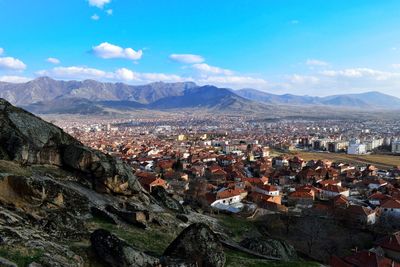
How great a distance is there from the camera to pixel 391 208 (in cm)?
4884

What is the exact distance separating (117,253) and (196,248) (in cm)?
293

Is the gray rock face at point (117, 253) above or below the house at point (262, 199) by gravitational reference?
above

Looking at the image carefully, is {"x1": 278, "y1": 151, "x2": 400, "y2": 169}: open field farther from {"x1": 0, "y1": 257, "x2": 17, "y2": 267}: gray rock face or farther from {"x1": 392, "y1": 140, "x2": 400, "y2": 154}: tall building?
{"x1": 0, "y1": 257, "x2": 17, "y2": 267}: gray rock face

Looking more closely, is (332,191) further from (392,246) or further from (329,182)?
(392,246)

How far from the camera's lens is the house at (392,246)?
105 ft

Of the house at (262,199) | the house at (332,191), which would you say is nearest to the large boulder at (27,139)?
the house at (262,199)

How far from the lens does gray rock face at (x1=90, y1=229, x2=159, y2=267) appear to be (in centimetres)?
1272

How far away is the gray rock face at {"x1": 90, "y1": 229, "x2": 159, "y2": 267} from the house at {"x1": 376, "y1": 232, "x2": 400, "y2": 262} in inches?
1006

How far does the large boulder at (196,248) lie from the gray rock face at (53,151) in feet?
37.3

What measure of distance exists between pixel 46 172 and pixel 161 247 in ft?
30.0

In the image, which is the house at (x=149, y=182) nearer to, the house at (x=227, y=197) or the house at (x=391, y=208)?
the house at (x=227, y=197)

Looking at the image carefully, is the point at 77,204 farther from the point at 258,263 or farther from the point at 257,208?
the point at 257,208

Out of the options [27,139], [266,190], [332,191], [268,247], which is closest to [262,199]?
[266,190]

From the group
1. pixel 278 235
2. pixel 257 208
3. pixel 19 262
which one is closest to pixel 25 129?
pixel 19 262
